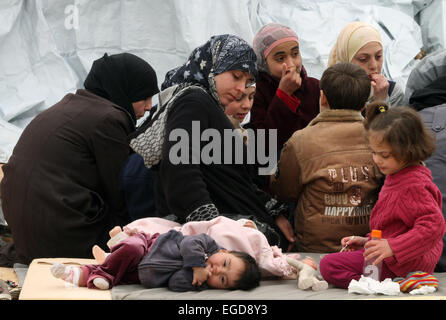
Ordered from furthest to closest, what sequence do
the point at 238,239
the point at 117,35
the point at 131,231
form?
the point at 117,35
the point at 131,231
the point at 238,239

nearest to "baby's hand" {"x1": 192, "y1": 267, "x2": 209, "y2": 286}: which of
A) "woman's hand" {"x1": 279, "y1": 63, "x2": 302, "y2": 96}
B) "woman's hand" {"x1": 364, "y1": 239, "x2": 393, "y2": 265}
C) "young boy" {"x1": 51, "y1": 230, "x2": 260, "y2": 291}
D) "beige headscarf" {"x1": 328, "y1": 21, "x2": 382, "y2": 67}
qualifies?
"young boy" {"x1": 51, "y1": 230, "x2": 260, "y2": 291}

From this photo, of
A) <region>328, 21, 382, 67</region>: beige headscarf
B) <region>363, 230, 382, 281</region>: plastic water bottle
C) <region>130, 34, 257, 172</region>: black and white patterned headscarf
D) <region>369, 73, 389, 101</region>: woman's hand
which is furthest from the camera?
<region>328, 21, 382, 67</region>: beige headscarf

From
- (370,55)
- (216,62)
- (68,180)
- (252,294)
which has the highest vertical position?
(370,55)

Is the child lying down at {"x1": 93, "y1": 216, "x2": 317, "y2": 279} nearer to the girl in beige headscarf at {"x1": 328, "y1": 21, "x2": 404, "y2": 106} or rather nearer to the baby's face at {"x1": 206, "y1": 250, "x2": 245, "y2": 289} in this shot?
the baby's face at {"x1": 206, "y1": 250, "x2": 245, "y2": 289}

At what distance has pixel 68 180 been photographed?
3254 millimetres

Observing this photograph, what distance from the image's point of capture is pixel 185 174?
2.90 m

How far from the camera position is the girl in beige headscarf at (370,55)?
3758 mm

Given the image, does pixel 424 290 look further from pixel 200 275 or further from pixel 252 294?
pixel 200 275

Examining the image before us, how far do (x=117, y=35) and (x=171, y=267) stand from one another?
374cm

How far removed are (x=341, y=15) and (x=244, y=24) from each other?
1128mm

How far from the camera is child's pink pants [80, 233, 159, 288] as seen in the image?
2582 mm

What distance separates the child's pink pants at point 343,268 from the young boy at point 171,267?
0.31 m

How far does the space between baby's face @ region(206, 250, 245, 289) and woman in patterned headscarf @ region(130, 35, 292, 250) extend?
379mm

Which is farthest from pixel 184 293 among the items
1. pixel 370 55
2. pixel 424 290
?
pixel 370 55
